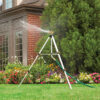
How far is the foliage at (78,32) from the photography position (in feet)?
36.8

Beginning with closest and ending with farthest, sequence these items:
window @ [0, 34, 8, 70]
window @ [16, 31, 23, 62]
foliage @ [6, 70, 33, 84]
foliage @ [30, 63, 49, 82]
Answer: foliage @ [6, 70, 33, 84] < foliage @ [30, 63, 49, 82] < window @ [16, 31, 23, 62] < window @ [0, 34, 8, 70]

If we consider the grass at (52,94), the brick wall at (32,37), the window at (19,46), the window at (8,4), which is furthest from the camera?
the window at (8,4)

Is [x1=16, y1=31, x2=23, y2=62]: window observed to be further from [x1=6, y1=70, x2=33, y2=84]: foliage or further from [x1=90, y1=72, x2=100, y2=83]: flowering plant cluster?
[x1=90, y1=72, x2=100, y2=83]: flowering plant cluster

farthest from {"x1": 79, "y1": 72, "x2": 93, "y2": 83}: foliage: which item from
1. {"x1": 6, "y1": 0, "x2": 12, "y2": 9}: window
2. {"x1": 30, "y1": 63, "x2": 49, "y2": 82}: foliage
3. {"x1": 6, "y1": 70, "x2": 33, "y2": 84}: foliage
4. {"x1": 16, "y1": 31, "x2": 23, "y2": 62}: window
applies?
{"x1": 6, "y1": 0, "x2": 12, "y2": 9}: window

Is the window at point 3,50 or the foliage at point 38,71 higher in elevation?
the window at point 3,50

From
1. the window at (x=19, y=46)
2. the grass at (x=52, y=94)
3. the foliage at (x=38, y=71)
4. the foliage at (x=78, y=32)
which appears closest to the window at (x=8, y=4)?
the window at (x=19, y=46)

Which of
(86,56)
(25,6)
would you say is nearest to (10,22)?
(25,6)

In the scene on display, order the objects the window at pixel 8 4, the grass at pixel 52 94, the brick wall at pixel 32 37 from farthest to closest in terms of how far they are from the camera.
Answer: the window at pixel 8 4 → the brick wall at pixel 32 37 → the grass at pixel 52 94

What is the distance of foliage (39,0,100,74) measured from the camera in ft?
36.8

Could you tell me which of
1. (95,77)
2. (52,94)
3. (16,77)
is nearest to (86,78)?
(95,77)

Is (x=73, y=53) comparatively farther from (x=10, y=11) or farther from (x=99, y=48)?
(x=10, y=11)

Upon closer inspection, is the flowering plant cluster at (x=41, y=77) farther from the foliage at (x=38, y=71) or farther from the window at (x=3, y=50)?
the window at (x=3, y=50)

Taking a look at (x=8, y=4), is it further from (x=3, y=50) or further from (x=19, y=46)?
(x=19, y=46)

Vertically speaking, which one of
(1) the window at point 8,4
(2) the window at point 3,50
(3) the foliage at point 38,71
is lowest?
(3) the foliage at point 38,71
